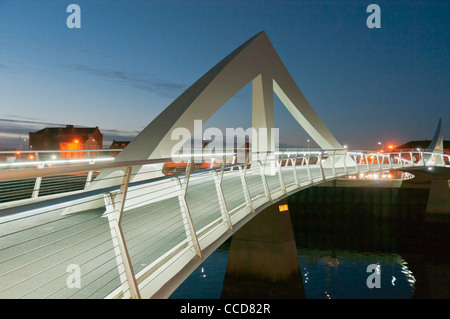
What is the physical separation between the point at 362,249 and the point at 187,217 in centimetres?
2634

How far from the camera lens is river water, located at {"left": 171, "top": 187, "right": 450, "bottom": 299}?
69.0ft

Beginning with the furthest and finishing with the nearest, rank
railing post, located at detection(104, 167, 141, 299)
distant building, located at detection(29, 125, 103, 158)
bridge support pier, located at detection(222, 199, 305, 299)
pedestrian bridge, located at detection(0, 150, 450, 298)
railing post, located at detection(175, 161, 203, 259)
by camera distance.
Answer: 1. distant building, located at detection(29, 125, 103, 158)
2. bridge support pier, located at detection(222, 199, 305, 299)
3. railing post, located at detection(175, 161, 203, 259)
4. railing post, located at detection(104, 167, 141, 299)
5. pedestrian bridge, located at detection(0, 150, 450, 298)

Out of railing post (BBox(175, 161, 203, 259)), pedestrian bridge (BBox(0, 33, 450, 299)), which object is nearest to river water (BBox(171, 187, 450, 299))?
pedestrian bridge (BBox(0, 33, 450, 299))

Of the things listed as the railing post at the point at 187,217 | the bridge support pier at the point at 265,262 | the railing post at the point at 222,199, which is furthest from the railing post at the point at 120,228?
the bridge support pier at the point at 265,262

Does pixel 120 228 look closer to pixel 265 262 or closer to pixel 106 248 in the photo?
pixel 106 248

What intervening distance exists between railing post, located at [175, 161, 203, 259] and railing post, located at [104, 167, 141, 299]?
121 cm

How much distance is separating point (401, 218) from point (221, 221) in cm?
3048

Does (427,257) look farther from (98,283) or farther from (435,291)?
(98,283)

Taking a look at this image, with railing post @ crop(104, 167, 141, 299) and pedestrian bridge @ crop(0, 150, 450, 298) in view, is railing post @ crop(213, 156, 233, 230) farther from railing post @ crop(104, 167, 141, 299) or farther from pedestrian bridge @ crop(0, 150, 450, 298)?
railing post @ crop(104, 167, 141, 299)

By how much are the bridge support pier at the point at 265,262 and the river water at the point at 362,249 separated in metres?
6.48

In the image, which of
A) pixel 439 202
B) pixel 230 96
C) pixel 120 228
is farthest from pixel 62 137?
pixel 120 228

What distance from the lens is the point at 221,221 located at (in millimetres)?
6055

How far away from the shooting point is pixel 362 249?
27578mm
